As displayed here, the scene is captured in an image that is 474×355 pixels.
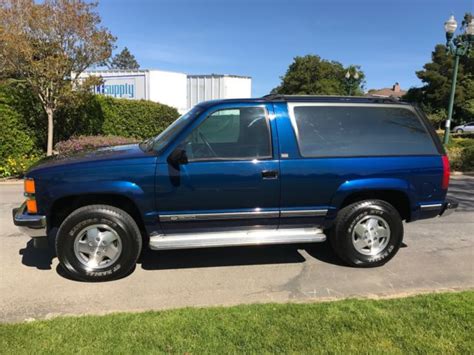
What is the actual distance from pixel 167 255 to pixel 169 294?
1077 millimetres

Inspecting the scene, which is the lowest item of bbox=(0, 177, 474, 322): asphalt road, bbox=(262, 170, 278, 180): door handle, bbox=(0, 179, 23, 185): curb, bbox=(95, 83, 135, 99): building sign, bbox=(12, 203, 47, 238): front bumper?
bbox=(0, 177, 474, 322): asphalt road

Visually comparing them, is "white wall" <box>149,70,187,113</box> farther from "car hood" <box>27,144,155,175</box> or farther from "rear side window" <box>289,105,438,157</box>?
"rear side window" <box>289,105,438,157</box>

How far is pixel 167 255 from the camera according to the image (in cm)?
495

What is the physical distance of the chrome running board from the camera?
4.12 meters

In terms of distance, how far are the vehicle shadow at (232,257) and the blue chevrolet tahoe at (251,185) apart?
18.6 inches

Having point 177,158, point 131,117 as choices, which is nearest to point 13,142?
point 131,117

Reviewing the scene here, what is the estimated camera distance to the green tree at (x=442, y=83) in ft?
145

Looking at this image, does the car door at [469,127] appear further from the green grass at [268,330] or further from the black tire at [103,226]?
the black tire at [103,226]

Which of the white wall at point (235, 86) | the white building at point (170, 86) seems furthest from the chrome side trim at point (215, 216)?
→ the white wall at point (235, 86)

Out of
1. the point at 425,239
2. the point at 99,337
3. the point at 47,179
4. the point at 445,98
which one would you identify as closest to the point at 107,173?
the point at 47,179

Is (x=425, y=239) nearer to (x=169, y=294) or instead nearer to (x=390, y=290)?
(x=390, y=290)

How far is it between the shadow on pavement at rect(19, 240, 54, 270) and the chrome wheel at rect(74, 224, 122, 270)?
728 millimetres

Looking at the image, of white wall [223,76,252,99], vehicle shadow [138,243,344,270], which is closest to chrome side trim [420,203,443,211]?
vehicle shadow [138,243,344,270]

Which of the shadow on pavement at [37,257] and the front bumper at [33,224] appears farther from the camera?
the shadow on pavement at [37,257]
